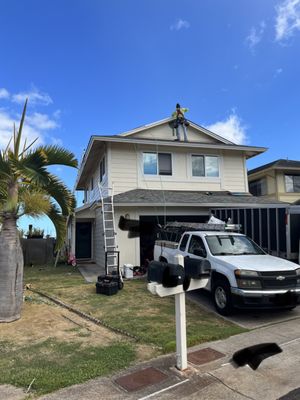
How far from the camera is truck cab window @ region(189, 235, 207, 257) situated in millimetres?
9062

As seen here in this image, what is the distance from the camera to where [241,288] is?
7.36m

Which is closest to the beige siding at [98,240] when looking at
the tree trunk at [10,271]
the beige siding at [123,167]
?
the beige siding at [123,167]

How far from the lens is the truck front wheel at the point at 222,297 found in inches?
304

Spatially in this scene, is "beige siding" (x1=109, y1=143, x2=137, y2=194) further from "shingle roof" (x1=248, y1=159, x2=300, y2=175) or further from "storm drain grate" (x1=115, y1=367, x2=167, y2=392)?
"shingle roof" (x1=248, y1=159, x2=300, y2=175)

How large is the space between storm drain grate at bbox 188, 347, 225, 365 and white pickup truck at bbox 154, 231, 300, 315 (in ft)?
6.95

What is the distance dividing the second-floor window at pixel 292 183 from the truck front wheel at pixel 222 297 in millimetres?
20982

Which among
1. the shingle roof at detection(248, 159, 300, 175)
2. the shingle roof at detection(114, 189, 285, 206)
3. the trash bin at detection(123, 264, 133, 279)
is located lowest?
the trash bin at detection(123, 264, 133, 279)

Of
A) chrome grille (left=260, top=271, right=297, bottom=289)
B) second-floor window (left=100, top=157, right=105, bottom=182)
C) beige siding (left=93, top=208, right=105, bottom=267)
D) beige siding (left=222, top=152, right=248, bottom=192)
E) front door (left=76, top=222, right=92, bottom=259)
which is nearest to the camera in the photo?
chrome grille (left=260, top=271, right=297, bottom=289)

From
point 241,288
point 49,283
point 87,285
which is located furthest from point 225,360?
point 49,283

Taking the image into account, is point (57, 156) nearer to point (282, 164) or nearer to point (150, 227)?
point (150, 227)

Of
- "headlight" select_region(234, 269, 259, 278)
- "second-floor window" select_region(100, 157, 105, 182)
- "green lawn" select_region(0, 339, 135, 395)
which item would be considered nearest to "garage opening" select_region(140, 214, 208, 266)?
"second-floor window" select_region(100, 157, 105, 182)

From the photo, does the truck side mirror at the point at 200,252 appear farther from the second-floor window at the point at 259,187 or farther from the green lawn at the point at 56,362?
the second-floor window at the point at 259,187

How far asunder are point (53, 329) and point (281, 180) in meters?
23.9

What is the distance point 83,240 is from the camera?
20.2 meters
